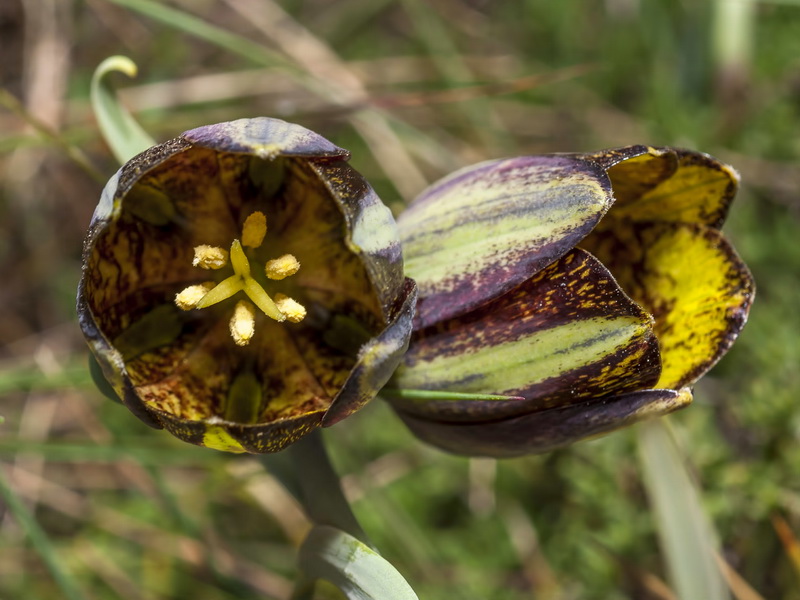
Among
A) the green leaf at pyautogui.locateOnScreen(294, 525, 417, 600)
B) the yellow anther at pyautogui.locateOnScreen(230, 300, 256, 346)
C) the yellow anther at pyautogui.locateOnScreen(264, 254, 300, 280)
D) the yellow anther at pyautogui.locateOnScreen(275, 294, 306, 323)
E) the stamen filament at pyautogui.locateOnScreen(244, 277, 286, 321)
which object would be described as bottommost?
the green leaf at pyautogui.locateOnScreen(294, 525, 417, 600)

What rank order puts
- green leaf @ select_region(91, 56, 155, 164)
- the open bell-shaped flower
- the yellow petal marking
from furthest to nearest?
green leaf @ select_region(91, 56, 155, 164), the open bell-shaped flower, the yellow petal marking

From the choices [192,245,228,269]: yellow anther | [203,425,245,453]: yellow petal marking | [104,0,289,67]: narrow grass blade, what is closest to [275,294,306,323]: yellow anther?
[192,245,228,269]: yellow anther

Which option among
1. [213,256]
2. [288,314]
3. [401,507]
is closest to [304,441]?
[288,314]

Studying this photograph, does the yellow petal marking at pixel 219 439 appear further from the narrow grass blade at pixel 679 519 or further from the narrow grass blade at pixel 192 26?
the narrow grass blade at pixel 192 26

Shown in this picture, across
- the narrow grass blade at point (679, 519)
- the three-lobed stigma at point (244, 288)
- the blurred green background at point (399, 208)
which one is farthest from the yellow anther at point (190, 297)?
the narrow grass blade at point (679, 519)

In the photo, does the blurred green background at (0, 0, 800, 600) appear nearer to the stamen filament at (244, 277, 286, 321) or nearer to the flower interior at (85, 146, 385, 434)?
the flower interior at (85, 146, 385, 434)

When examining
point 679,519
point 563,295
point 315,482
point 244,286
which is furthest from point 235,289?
point 679,519

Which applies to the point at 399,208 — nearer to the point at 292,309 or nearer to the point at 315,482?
the point at 292,309
